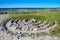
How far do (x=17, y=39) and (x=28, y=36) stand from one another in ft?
3.59

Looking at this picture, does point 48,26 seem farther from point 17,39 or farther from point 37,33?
point 17,39

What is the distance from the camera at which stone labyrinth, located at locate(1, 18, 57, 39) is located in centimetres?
1639

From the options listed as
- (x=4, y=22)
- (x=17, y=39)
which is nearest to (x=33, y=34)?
(x=17, y=39)

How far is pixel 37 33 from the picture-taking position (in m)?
16.4

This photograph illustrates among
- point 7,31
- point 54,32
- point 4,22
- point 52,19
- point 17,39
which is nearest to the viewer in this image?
point 17,39

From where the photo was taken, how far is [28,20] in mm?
19562

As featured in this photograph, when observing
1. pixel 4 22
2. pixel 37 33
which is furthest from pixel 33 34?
pixel 4 22

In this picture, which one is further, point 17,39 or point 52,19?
point 52,19

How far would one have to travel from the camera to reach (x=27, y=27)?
17.8 m

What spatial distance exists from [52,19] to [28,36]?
4263 mm

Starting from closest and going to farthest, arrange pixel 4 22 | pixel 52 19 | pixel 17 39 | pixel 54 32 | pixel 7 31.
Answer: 1. pixel 17 39
2. pixel 54 32
3. pixel 7 31
4. pixel 52 19
5. pixel 4 22

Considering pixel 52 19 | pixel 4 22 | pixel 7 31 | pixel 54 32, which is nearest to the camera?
pixel 54 32

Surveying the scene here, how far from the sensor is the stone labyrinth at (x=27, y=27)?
1639 centimetres

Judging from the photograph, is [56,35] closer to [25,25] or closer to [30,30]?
[30,30]
